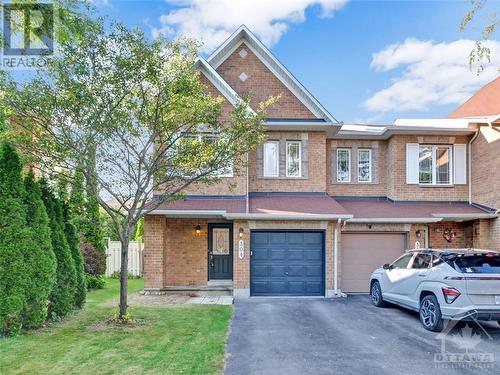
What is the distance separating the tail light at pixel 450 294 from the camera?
7.70m

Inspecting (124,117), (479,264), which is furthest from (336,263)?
(124,117)

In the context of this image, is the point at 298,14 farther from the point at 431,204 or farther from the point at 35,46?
the point at 35,46

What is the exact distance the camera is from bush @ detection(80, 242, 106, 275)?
46.9ft

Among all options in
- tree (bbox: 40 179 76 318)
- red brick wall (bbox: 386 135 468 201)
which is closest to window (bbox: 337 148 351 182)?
red brick wall (bbox: 386 135 468 201)

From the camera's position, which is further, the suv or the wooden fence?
the wooden fence

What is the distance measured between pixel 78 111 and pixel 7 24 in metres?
2.08

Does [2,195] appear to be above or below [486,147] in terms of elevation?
below

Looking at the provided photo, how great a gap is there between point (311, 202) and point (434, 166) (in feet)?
18.1

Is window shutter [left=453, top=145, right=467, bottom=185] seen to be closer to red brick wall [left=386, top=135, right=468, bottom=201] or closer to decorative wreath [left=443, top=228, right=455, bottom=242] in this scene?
red brick wall [left=386, top=135, right=468, bottom=201]

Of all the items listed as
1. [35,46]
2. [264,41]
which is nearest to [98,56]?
[35,46]

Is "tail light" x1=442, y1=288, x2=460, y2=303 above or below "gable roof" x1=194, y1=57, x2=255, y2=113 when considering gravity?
below

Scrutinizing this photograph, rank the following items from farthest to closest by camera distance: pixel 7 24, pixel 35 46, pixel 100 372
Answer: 1. pixel 35 46
2. pixel 7 24
3. pixel 100 372

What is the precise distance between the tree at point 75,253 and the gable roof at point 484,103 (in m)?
16.2

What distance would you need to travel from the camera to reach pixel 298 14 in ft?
51.3
